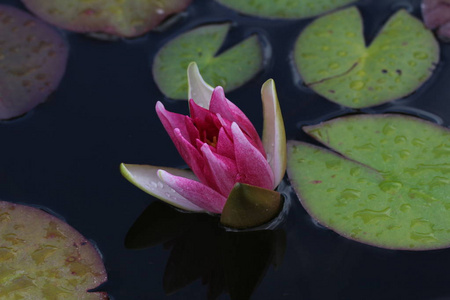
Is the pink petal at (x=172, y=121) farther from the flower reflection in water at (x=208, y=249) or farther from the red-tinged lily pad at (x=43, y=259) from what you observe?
the red-tinged lily pad at (x=43, y=259)

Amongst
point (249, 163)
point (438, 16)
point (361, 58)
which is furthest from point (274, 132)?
point (438, 16)

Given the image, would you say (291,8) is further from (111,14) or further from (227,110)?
(227,110)

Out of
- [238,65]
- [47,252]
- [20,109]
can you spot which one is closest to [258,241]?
[47,252]

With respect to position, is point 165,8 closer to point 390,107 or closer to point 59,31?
point 59,31

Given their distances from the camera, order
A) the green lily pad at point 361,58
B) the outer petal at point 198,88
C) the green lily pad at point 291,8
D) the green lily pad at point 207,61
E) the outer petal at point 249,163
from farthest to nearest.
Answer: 1. the green lily pad at point 291,8
2. the green lily pad at point 207,61
3. the green lily pad at point 361,58
4. the outer petal at point 198,88
5. the outer petal at point 249,163

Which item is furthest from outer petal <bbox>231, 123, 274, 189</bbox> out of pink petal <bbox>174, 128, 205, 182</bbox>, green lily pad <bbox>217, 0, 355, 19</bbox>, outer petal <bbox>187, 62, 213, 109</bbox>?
green lily pad <bbox>217, 0, 355, 19</bbox>

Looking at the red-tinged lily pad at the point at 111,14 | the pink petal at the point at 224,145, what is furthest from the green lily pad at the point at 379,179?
the red-tinged lily pad at the point at 111,14
